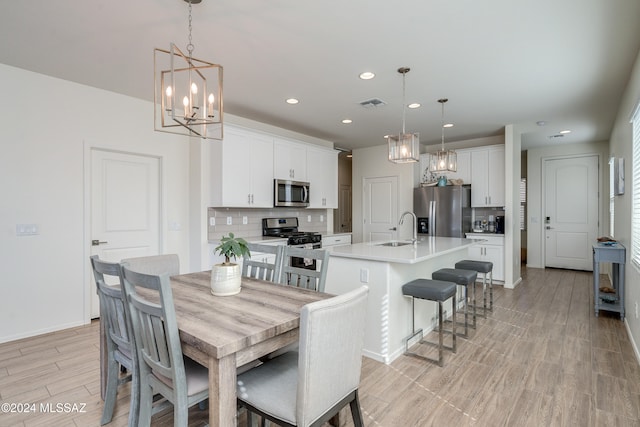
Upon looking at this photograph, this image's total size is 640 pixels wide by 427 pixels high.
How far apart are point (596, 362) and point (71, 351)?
4471 millimetres

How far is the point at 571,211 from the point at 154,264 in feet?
25.2

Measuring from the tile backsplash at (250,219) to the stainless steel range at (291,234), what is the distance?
0.11m

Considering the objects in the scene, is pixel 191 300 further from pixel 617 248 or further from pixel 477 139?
pixel 477 139

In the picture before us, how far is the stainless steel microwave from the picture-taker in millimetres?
4918

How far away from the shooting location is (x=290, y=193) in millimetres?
5121

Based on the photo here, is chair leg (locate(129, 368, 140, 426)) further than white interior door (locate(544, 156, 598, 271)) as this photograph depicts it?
No

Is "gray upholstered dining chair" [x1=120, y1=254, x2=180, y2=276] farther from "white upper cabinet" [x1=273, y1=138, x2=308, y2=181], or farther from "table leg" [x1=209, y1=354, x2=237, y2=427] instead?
"white upper cabinet" [x1=273, y1=138, x2=308, y2=181]

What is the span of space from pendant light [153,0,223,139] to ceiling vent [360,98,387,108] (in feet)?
5.75

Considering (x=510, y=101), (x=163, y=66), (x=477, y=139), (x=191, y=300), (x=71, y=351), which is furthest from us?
(x=477, y=139)

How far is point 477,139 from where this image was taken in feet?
20.8

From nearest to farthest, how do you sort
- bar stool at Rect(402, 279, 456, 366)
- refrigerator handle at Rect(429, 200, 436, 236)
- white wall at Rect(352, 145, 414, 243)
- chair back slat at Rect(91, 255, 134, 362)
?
1. chair back slat at Rect(91, 255, 134, 362)
2. bar stool at Rect(402, 279, 456, 366)
3. refrigerator handle at Rect(429, 200, 436, 236)
4. white wall at Rect(352, 145, 414, 243)

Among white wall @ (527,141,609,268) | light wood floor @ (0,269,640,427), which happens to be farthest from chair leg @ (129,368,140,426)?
white wall @ (527,141,609,268)

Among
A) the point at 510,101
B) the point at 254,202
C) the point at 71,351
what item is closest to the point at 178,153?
the point at 254,202

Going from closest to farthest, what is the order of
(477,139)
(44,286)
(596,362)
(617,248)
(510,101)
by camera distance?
(596,362)
(44,286)
(617,248)
(510,101)
(477,139)
